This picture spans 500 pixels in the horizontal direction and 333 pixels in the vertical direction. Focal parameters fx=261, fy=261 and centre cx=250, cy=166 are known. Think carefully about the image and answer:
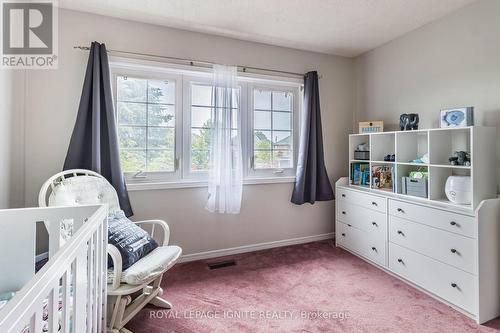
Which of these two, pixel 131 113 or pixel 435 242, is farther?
pixel 131 113

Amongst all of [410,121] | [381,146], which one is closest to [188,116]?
[381,146]

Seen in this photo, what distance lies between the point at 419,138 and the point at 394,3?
1220mm

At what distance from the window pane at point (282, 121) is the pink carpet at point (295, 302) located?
4.89ft

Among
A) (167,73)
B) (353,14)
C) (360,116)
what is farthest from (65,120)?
(360,116)

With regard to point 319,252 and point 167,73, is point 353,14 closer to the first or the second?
point 167,73

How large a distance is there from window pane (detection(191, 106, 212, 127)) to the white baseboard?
52.3 inches

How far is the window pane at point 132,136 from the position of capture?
2.44 m

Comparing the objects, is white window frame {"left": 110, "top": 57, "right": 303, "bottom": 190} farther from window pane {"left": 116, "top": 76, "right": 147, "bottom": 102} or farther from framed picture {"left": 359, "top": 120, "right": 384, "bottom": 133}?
framed picture {"left": 359, "top": 120, "right": 384, "bottom": 133}

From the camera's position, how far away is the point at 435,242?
6.46 ft

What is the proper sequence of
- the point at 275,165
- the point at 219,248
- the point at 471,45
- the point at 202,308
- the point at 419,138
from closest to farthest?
the point at 202,308, the point at 471,45, the point at 419,138, the point at 219,248, the point at 275,165

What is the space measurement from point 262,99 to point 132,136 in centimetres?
143

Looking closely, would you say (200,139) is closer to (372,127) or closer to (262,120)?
(262,120)

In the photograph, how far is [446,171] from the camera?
222 cm

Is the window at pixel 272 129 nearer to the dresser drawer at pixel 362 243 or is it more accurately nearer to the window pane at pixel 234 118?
the window pane at pixel 234 118
